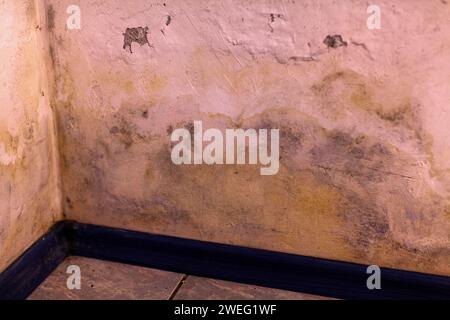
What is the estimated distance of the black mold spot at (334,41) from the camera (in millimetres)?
1636

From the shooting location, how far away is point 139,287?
1.94 m

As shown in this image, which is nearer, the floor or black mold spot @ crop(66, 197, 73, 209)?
the floor

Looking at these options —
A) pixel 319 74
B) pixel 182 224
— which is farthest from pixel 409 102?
pixel 182 224

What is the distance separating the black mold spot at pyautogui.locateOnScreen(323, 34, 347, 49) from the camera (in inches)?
64.4

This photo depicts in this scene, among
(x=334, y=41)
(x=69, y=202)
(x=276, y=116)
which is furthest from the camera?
(x=69, y=202)

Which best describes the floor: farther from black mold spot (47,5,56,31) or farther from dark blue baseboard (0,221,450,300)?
black mold spot (47,5,56,31)

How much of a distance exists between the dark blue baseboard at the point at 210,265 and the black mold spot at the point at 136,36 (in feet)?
2.19

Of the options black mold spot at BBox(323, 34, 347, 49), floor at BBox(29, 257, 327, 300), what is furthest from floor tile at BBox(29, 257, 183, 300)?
black mold spot at BBox(323, 34, 347, 49)

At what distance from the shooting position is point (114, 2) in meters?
1.81
